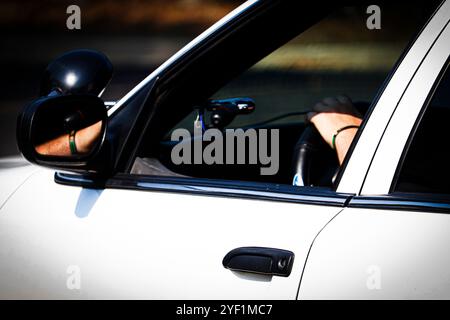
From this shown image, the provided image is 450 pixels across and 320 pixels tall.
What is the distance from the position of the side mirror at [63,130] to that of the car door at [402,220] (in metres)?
0.76

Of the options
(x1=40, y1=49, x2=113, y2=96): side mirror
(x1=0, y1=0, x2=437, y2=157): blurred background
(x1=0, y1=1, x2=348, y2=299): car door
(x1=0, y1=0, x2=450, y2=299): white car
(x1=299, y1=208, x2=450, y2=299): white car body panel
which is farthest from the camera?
(x1=0, y1=0, x2=437, y2=157): blurred background

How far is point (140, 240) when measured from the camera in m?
2.43

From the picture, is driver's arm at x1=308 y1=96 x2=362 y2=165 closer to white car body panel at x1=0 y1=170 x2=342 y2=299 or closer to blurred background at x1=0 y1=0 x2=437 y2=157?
blurred background at x1=0 y1=0 x2=437 y2=157

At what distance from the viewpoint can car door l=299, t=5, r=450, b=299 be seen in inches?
79.5

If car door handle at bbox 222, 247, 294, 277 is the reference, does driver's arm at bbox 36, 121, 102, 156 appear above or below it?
above

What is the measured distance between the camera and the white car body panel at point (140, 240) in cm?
227

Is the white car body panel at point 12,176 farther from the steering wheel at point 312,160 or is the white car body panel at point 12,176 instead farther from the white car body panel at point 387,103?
the white car body panel at point 387,103

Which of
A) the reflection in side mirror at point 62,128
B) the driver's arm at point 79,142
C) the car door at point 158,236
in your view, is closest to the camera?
the car door at point 158,236

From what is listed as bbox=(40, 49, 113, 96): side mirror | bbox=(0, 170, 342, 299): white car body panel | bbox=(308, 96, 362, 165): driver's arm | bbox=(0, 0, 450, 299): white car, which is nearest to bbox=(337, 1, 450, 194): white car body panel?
bbox=(0, 0, 450, 299): white car

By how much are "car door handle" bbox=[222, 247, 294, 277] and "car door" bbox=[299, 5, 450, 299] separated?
0.06m

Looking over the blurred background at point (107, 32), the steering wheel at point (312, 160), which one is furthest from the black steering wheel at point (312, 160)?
the blurred background at point (107, 32)

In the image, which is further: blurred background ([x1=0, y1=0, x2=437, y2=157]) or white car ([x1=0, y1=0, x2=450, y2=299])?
blurred background ([x1=0, y1=0, x2=437, y2=157])
